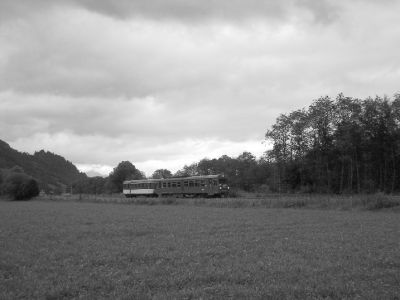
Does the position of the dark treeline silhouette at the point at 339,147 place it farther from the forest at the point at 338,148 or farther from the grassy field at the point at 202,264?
the grassy field at the point at 202,264

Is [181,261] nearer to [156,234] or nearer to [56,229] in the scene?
[156,234]

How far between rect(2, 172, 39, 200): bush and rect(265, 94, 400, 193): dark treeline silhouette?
48583 millimetres

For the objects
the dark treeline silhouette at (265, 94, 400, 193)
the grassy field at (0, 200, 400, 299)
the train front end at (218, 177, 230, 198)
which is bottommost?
the grassy field at (0, 200, 400, 299)

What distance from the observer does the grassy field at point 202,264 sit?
372 inches

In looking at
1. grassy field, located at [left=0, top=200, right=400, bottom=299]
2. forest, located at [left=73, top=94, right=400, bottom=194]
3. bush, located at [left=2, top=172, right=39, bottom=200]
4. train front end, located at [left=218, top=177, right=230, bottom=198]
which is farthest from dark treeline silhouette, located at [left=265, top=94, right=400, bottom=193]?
bush, located at [left=2, top=172, right=39, bottom=200]

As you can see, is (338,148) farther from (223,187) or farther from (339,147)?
(223,187)

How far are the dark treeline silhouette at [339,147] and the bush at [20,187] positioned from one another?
159 ft

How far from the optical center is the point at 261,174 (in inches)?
4119

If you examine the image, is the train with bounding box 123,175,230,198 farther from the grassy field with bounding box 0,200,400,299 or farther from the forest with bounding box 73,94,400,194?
the grassy field with bounding box 0,200,400,299

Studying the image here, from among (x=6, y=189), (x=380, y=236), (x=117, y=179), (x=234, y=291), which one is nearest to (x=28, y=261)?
(x=234, y=291)

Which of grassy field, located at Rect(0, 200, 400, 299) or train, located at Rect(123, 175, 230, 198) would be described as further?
train, located at Rect(123, 175, 230, 198)

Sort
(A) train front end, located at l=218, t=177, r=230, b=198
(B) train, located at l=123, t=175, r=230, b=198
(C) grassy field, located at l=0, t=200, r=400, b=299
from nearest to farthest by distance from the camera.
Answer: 1. (C) grassy field, located at l=0, t=200, r=400, b=299
2. (A) train front end, located at l=218, t=177, r=230, b=198
3. (B) train, located at l=123, t=175, r=230, b=198

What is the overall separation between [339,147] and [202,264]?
5419 centimetres

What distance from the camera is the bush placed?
82750 mm
